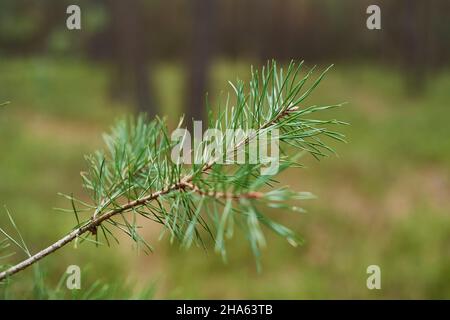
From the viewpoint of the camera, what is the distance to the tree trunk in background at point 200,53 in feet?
25.8

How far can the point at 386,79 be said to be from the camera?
1808cm

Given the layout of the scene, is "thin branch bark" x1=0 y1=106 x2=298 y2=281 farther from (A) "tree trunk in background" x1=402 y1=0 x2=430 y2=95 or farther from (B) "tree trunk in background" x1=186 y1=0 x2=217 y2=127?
(A) "tree trunk in background" x1=402 y1=0 x2=430 y2=95

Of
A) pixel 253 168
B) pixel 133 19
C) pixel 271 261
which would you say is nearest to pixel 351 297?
pixel 271 261

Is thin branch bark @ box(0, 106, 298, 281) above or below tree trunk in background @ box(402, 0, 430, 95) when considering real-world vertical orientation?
below

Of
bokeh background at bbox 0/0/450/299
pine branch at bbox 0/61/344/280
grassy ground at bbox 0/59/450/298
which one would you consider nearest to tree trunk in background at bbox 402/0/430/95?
bokeh background at bbox 0/0/450/299

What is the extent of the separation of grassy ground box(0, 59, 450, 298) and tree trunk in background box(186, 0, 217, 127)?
67.1 inches

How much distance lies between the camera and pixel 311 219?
6.19m

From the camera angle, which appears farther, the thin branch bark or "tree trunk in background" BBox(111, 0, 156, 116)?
"tree trunk in background" BBox(111, 0, 156, 116)

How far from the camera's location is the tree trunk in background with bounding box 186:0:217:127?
7852mm

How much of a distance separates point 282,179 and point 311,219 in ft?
4.61

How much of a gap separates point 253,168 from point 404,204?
6505mm

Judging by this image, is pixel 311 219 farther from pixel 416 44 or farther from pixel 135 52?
pixel 416 44

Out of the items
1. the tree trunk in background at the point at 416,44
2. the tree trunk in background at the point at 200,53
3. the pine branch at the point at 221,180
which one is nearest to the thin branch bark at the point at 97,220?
the pine branch at the point at 221,180

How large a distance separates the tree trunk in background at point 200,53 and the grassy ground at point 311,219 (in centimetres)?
170
